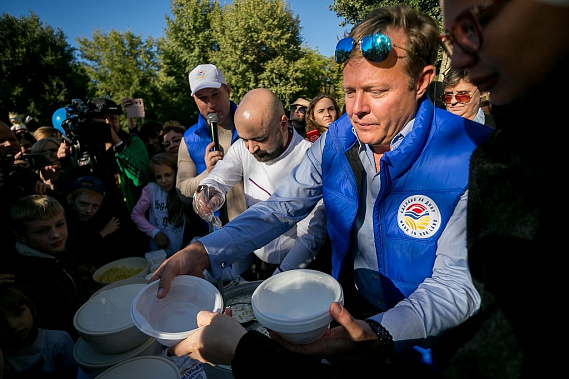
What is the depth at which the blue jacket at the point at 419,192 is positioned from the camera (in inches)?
55.6

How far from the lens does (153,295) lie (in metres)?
1.43

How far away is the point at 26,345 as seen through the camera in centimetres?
193

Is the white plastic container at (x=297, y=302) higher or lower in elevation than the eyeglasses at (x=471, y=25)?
lower

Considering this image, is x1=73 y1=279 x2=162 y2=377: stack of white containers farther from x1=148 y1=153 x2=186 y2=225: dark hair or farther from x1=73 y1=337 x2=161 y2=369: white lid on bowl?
x1=148 y1=153 x2=186 y2=225: dark hair

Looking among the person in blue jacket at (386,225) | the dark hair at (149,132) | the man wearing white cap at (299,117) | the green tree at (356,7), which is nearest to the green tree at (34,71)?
the green tree at (356,7)

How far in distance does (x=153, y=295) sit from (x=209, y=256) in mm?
367

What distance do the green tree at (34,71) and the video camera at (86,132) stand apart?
26.2m

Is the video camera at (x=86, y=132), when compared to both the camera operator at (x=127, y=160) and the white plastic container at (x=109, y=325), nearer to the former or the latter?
the camera operator at (x=127, y=160)

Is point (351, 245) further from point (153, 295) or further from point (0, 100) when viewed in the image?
point (0, 100)

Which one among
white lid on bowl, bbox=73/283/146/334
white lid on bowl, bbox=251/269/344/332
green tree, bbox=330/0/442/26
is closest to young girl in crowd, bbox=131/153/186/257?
white lid on bowl, bbox=73/283/146/334

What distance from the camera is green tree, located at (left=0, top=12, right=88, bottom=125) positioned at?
24.8 metres

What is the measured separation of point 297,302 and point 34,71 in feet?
114

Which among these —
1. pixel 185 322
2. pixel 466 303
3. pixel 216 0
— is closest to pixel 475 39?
pixel 466 303

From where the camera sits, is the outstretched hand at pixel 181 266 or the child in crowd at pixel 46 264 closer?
the outstretched hand at pixel 181 266
